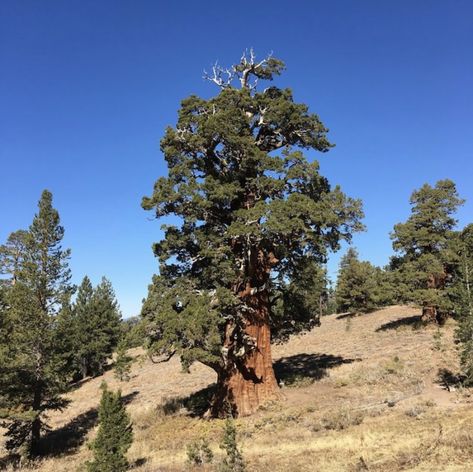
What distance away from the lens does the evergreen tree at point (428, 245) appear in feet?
122

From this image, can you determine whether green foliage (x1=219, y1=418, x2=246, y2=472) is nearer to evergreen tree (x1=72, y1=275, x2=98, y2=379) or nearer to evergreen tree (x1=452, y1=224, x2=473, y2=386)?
evergreen tree (x1=452, y1=224, x2=473, y2=386)

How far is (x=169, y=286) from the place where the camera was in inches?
887

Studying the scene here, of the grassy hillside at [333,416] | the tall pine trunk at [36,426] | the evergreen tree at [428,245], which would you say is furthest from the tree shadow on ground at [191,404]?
the evergreen tree at [428,245]

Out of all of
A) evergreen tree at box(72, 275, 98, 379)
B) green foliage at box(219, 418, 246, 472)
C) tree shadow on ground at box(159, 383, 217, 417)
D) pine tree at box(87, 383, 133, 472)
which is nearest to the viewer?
green foliage at box(219, 418, 246, 472)

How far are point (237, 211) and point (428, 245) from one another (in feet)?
78.2

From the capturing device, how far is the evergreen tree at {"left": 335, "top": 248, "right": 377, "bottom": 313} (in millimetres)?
60844

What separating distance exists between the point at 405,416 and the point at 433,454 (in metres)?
4.98

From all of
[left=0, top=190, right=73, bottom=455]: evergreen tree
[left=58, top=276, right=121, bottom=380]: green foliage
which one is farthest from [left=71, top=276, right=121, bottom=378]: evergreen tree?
[left=0, top=190, right=73, bottom=455]: evergreen tree

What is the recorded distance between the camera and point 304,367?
30.2 m

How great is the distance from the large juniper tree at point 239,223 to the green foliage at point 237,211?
51 mm

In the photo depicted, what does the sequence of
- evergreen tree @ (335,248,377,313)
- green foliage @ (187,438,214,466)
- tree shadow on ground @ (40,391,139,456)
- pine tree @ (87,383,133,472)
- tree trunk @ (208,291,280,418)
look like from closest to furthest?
1. pine tree @ (87,383,133,472)
2. green foliage @ (187,438,214,466)
3. tree trunk @ (208,291,280,418)
4. tree shadow on ground @ (40,391,139,456)
5. evergreen tree @ (335,248,377,313)

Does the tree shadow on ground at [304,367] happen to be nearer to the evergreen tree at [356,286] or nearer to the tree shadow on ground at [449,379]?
the tree shadow on ground at [449,379]

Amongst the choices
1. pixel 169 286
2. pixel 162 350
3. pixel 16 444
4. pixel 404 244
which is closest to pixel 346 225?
pixel 169 286

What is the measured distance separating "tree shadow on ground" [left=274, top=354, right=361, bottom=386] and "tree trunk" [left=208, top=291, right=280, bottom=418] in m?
3.11
